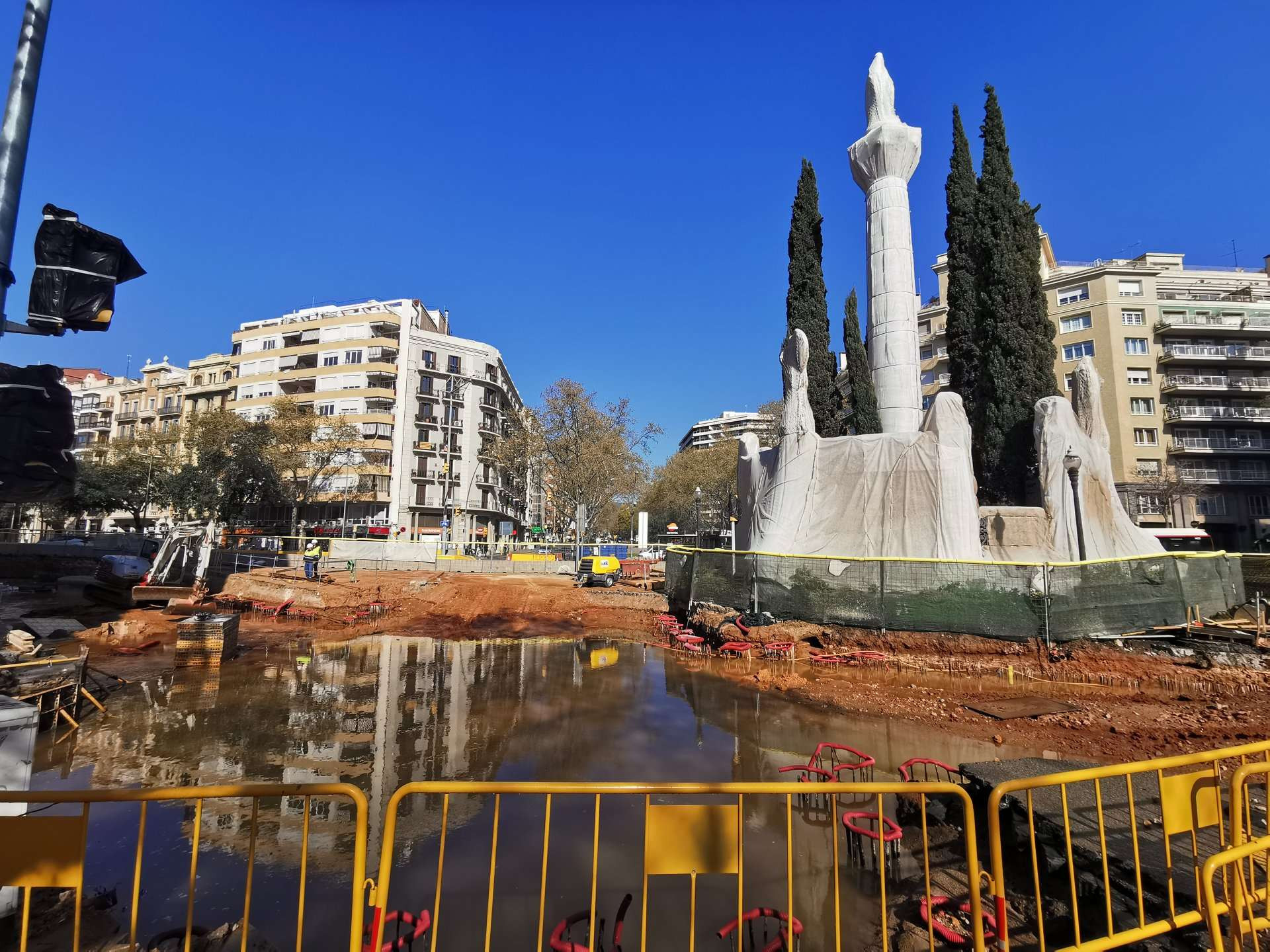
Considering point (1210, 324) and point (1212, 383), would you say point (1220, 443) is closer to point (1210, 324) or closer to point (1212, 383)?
point (1212, 383)

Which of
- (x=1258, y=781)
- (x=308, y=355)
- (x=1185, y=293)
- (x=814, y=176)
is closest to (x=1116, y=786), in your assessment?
(x=1258, y=781)

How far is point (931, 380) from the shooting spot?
46.3m

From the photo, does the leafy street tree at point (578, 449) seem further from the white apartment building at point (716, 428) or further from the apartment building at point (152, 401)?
the white apartment building at point (716, 428)

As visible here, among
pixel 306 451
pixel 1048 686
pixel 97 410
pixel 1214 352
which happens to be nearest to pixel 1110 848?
pixel 1048 686

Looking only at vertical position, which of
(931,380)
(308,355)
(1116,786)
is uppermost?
(308,355)

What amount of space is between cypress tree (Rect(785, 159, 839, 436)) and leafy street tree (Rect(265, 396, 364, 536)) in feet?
105

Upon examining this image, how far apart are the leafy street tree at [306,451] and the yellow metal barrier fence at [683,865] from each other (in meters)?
39.2

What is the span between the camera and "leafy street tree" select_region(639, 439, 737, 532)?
178 feet

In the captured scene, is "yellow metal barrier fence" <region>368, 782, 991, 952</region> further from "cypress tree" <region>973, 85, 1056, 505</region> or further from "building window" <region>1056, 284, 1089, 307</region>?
"building window" <region>1056, 284, 1089, 307</region>

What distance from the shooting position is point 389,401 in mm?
49656

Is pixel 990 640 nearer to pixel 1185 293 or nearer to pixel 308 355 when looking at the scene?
pixel 1185 293

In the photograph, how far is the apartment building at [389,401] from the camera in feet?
159

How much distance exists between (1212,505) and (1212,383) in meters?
8.24

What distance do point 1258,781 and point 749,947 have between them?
667cm
